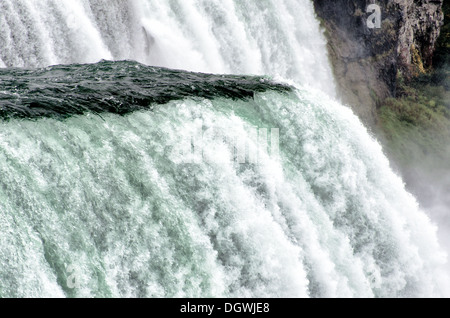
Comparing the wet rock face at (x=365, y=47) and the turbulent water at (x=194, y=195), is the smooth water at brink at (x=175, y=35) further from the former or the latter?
the turbulent water at (x=194, y=195)

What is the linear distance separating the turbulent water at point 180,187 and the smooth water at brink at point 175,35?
2.1 inches

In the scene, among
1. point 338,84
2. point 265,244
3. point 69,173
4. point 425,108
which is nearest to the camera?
point 69,173

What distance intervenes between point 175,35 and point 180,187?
25.6ft

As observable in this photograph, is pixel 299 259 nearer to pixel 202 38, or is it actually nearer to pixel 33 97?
pixel 33 97

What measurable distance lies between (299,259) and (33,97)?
14.6 feet

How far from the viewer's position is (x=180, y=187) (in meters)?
7.62

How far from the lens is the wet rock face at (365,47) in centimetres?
1967

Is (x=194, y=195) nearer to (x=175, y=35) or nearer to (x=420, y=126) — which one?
(x=175, y=35)

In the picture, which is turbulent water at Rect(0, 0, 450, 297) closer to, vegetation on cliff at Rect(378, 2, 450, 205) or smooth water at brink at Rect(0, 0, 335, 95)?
smooth water at brink at Rect(0, 0, 335, 95)

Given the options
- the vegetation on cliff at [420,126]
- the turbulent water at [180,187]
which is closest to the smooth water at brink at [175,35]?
the turbulent water at [180,187]

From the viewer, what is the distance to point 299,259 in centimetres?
820

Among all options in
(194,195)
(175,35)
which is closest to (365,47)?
(175,35)

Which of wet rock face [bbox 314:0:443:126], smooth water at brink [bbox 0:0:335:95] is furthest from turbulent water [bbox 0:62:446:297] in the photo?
wet rock face [bbox 314:0:443:126]
